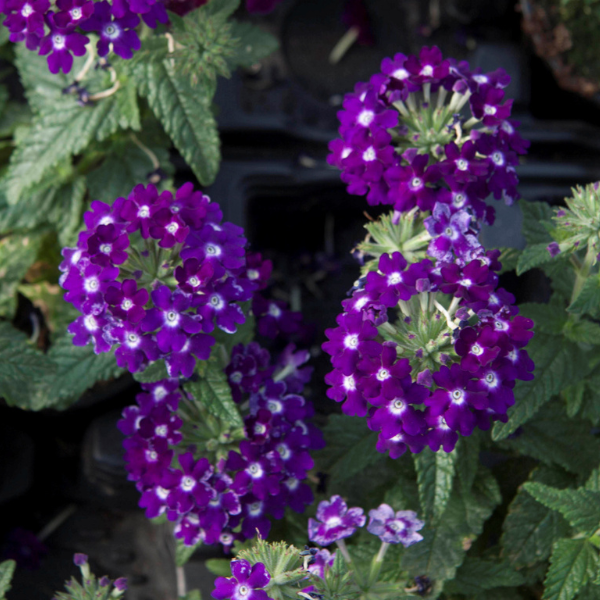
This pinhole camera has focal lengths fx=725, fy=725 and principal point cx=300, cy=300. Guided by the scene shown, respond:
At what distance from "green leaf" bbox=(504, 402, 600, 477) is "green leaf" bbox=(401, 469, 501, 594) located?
0.12 m

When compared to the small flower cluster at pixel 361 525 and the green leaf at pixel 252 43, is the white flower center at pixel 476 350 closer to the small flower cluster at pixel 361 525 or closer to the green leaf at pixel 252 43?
the small flower cluster at pixel 361 525

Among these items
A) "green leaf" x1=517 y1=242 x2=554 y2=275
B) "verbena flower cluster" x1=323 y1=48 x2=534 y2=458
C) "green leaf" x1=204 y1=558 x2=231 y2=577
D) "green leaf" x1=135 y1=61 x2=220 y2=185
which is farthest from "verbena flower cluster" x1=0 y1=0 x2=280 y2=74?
"green leaf" x1=204 y1=558 x2=231 y2=577

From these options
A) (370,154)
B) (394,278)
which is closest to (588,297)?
(394,278)

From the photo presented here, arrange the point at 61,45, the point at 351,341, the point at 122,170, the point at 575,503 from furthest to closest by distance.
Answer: the point at 122,170 < the point at 61,45 < the point at 575,503 < the point at 351,341

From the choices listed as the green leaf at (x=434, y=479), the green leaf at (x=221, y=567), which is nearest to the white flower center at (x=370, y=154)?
the green leaf at (x=434, y=479)

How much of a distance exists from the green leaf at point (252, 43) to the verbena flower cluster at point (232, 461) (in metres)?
0.80

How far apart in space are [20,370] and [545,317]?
1171 mm

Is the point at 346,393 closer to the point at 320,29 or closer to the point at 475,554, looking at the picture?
the point at 475,554

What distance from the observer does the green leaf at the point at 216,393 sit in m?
1.42

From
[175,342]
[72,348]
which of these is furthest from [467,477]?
[72,348]

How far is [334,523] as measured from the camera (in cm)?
147

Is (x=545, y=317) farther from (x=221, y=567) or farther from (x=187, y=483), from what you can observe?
(x=221, y=567)

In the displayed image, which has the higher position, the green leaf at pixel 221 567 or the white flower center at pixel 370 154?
the white flower center at pixel 370 154

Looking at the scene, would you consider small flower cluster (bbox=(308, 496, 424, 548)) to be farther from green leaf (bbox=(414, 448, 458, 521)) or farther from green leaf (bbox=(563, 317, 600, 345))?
green leaf (bbox=(563, 317, 600, 345))
